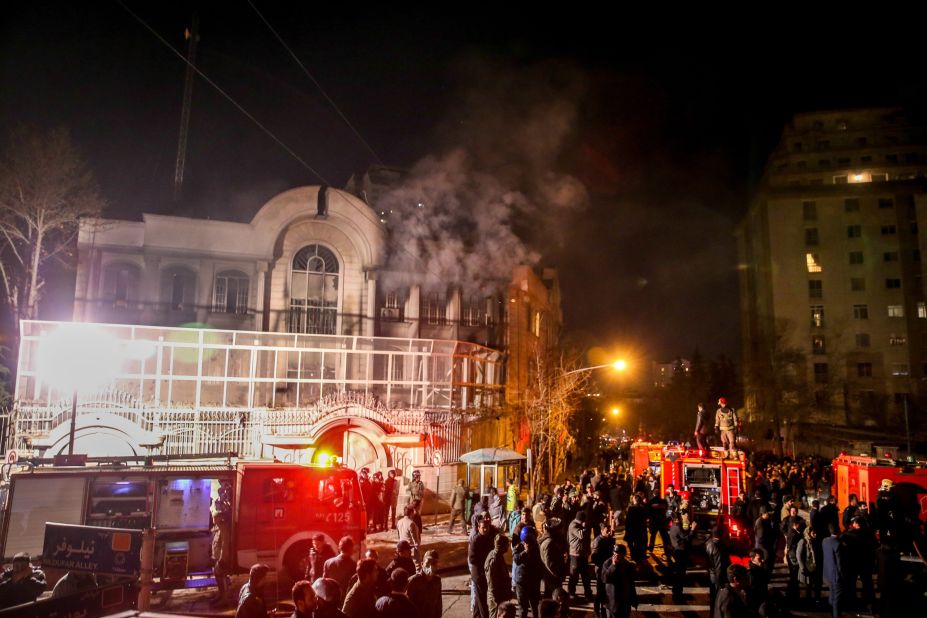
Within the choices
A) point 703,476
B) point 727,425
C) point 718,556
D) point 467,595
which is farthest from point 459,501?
point 718,556

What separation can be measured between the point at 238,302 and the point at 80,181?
27.9 ft

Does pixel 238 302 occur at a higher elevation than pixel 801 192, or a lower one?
lower

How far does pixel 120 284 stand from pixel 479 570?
77.3 feet

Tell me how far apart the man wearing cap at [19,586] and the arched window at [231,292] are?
20.9 meters

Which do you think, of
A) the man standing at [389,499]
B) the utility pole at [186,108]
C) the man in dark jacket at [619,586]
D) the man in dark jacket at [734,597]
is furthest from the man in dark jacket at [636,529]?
the utility pole at [186,108]

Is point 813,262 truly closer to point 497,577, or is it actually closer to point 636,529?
point 636,529

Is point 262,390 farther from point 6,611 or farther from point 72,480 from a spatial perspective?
point 6,611

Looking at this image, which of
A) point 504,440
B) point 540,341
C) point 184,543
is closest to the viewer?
point 184,543

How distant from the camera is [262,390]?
27031mm

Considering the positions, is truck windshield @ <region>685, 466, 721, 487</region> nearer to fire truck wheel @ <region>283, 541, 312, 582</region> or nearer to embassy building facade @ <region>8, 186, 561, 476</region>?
embassy building facade @ <region>8, 186, 561, 476</region>

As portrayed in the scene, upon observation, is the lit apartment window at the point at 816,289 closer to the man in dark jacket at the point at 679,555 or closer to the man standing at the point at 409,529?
the man in dark jacket at the point at 679,555

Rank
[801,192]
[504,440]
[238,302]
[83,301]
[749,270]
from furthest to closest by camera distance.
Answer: [749,270] < [801,192] < [504,440] < [238,302] < [83,301]

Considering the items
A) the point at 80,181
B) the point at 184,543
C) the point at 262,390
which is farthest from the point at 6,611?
the point at 80,181

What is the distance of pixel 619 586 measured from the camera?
905cm
